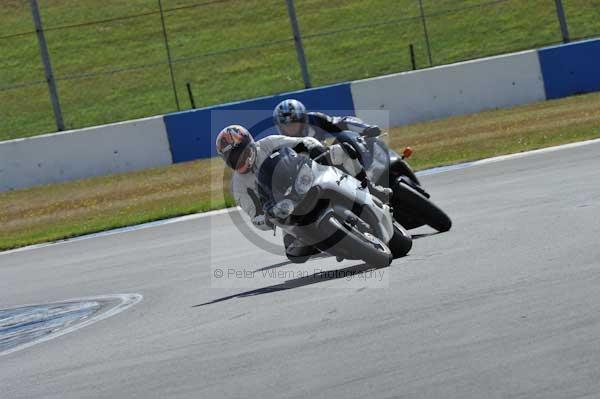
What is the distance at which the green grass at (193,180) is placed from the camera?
1747 centimetres

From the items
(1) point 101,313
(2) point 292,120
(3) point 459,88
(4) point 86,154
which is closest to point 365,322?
(1) point 101,313

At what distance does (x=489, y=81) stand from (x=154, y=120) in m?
6.13

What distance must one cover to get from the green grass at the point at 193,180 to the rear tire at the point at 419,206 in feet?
22.0

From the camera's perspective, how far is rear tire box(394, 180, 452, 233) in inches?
412

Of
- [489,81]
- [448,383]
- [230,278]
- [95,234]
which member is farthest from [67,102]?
[448,383]

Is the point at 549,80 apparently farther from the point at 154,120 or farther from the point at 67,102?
the point at 67,102

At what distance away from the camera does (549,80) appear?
878 inches

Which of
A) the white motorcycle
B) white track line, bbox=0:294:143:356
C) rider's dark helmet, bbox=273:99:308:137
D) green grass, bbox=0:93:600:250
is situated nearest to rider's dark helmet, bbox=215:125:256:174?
the white motorcycle

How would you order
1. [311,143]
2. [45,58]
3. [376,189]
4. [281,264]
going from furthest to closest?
[45,58], [281,264], [376,189], [311,143]

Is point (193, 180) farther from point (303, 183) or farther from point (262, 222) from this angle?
point (303, 183)

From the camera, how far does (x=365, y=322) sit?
23.1 feet

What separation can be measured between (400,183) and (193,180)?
9934mm

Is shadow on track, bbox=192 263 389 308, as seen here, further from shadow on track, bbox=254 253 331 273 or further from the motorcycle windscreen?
shadow on track, bbox=254 253 331 273

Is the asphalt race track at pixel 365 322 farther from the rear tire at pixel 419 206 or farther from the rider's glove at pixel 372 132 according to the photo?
the rider's glove at pixel 372 132
